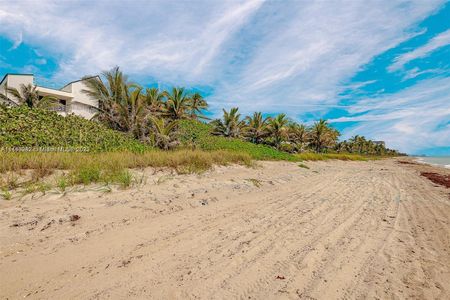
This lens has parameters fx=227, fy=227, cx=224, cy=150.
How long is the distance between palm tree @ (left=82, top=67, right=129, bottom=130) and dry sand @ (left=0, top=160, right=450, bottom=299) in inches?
665

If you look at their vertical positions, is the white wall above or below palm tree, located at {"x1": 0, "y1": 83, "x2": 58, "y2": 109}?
above

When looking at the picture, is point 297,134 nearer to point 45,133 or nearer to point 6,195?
point 45,133

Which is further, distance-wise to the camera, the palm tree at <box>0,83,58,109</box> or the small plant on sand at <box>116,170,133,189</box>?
the palm tree at <box>0,83,58,109</box>

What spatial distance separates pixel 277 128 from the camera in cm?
2988

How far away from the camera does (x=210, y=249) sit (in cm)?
277

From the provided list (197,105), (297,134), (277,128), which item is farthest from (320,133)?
(197,105)

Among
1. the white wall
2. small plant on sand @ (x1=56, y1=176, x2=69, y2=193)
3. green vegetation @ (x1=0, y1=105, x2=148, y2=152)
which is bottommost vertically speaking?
small plant on sand @ (x1=56, y1=176, x2=69, y2=193)

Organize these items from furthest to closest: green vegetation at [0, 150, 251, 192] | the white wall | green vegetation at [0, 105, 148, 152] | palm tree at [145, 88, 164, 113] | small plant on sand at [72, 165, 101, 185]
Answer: palm tree at [145, 88, 164, 113], the white wall, green vegetation at [0, 105, 148, 152], small plant on sand at [72, 165, 101, 185], green vegetation at [0, 150, 251, 192]

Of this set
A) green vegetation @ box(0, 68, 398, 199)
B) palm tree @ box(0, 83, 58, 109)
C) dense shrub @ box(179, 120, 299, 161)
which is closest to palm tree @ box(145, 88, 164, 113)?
green vegetation @ box(0, 68, 398, 199)

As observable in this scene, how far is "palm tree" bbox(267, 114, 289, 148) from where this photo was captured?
29.9 metres

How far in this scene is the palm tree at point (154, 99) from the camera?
23.5m

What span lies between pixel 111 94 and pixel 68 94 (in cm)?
710

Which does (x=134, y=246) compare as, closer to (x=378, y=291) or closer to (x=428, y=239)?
(x=378, y=291)

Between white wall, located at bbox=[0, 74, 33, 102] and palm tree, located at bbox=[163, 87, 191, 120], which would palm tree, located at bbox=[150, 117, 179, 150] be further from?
white wall, located at bbox=[0, 74, 33, 102]
